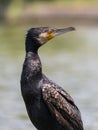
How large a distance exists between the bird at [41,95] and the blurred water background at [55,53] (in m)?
3.58

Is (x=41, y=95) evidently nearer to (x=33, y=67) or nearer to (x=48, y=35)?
(x=33, y=67)

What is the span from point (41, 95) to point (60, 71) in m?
12.9

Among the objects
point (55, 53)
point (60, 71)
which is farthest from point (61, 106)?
point (55, 53)

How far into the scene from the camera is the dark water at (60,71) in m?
16.8

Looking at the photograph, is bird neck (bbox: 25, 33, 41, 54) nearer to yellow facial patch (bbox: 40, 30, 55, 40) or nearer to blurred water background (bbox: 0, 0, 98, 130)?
yellow facial patch (bbox: 40, 30, 55, 40)

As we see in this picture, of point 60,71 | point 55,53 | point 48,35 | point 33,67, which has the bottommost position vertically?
A: point 33,67

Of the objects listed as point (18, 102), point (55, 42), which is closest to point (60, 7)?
point (55, 42)

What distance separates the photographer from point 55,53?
29047 mm

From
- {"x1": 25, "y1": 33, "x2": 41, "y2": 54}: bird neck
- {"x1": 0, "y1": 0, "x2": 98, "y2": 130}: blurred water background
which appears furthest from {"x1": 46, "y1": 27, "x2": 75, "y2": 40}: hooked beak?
{"x1": 0, "y1": 0, "x2": 98, "y2": 130}: blurred water background

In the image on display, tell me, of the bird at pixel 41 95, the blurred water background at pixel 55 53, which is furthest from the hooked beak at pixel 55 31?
the blurred water background at pixel 55 53

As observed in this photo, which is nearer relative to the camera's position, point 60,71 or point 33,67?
point 33,67

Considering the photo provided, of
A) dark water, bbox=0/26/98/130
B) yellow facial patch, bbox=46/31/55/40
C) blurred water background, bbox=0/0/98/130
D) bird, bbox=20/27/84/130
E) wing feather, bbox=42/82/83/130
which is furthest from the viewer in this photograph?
blurred water background, bbox=0/0/98/130

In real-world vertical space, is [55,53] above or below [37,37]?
above

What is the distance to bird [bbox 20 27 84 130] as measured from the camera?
1132cm
